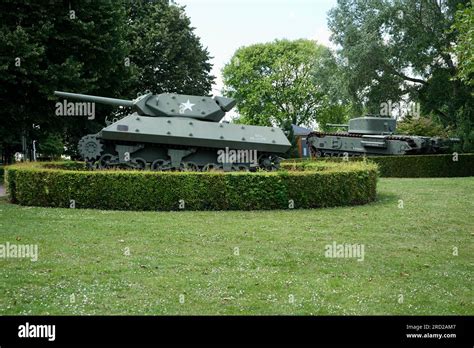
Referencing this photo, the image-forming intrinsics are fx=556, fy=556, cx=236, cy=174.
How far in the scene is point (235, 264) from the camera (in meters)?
8.85

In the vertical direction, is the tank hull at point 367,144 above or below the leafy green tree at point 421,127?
below

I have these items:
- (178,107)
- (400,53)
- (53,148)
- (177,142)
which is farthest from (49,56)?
(53,148)

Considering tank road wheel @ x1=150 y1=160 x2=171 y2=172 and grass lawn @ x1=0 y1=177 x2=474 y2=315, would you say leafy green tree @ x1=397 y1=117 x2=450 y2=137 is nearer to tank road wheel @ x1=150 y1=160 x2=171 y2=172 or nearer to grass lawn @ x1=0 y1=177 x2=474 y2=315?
tank road wheel @ x1=150 y1=160 x2=171 y2=172

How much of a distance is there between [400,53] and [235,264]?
97.5ft

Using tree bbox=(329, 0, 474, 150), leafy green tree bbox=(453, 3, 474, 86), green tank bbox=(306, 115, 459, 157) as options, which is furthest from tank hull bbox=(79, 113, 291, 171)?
tree bbox=(329, 0, 474, 150)

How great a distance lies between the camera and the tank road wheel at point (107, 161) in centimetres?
2000

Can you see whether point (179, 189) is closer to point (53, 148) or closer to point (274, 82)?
point (53, 148)

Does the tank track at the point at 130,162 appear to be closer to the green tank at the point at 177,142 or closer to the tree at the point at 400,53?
the green tank at the point at 177,142

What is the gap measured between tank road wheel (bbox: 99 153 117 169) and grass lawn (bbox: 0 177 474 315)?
5.41m

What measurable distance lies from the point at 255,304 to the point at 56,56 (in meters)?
22.0

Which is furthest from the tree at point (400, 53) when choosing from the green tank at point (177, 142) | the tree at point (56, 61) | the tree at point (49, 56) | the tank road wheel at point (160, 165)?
the tank road wheel at point (160, 165)

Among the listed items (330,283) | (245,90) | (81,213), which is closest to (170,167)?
(81,213)

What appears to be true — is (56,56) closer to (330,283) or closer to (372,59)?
(372,59)

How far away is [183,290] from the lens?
288 inches
